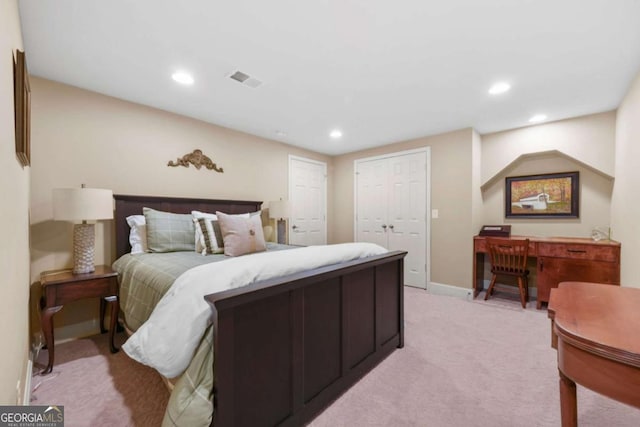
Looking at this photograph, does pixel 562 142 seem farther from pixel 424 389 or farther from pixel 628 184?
pixel 424 389

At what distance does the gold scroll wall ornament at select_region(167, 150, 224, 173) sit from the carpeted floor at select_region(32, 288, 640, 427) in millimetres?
1968

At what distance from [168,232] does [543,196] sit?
4.76 metres

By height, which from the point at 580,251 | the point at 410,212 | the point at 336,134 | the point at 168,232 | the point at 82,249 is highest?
the point at 336,134

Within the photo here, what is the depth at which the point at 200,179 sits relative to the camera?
341 cm

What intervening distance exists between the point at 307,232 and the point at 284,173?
115 centimetres

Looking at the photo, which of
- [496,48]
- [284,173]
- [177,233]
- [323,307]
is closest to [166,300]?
[323,307]

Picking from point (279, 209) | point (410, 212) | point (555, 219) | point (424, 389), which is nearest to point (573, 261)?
point (555, 219)

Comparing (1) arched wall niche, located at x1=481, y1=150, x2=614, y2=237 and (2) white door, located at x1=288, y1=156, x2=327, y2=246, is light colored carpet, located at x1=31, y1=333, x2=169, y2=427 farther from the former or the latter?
(1) arched wall niche, located at x1=481, y1=150, x2=614, y2=237

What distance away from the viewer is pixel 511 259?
3.42 m

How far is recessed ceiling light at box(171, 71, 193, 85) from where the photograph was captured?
2314mm

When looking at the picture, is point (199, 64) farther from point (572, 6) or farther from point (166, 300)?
point (572, 6)

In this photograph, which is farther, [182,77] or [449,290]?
[449,290]

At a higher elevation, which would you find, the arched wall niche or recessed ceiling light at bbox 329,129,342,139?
recessed ceiling light at bbox 329,129,342,139

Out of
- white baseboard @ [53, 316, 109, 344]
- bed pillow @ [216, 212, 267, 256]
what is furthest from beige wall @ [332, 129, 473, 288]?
white baseboard @ [53, 316, 109, 344]
